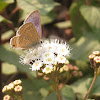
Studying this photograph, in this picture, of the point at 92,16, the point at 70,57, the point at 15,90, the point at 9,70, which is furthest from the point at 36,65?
the point at 92,16

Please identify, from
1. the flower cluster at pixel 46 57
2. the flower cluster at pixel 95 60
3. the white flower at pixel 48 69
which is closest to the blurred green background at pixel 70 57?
the flower cluster at pixel 46 57

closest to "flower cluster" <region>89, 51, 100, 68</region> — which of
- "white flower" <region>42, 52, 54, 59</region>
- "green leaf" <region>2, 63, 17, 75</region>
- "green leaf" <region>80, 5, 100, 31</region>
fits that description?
"white flower" <region>42, 52, 54, 59</region>

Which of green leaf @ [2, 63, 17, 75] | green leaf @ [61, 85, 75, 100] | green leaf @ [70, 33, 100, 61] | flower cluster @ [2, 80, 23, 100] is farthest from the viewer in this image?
green leaf @ [2, 63, 17, 75]

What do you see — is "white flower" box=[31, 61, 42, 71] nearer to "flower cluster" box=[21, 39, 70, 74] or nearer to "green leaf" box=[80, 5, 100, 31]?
"flower cluster" box=[21, 39, 70, 74]

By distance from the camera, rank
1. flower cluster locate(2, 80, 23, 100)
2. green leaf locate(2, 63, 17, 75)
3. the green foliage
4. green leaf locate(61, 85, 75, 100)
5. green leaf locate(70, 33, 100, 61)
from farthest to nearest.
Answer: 1. green leaf locate(2, 63, 17, 75)
2. green leaf locate(70, 33, 100, 61)
3. the green foliage
4. green leaf locate(61, 85, 75, 100)
5. flower cluster locate(2, 80, 23, 100)

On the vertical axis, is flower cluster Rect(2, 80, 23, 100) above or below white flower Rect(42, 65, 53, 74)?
below

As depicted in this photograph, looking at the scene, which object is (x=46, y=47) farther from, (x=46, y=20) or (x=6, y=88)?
(x=46, y=20)

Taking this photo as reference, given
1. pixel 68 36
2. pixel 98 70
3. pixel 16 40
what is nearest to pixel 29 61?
pixel 16 40
